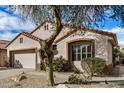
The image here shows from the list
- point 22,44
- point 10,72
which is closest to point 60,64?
point 10,72

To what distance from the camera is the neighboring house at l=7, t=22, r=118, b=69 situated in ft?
45.9

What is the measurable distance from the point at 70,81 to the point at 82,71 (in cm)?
285

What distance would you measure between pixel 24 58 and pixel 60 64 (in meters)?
2.60

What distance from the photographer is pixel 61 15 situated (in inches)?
398

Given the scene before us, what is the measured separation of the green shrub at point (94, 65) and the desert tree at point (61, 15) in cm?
335

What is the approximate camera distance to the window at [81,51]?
14.3 meters

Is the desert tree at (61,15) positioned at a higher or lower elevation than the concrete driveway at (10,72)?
higher

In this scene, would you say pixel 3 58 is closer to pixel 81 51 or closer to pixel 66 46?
pixel 66 46

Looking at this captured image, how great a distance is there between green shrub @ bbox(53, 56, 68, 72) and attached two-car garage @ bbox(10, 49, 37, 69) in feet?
4.63

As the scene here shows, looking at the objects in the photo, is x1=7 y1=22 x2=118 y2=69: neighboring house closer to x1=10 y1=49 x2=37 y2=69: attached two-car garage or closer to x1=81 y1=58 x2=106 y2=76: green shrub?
x1=10 y1=49 x2=37 y2=69: attached two-car garage

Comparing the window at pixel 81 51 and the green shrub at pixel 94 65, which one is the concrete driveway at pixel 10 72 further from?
the green shrub at pixel 94 65

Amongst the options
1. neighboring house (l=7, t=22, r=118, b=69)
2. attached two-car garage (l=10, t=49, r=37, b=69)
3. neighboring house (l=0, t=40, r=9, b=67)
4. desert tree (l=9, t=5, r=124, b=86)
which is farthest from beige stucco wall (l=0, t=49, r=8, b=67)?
desert tree (l=9, t=5, r=124, b=86)

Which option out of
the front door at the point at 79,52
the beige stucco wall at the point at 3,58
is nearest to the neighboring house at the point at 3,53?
the beige stucco wall at the point at 3,58
